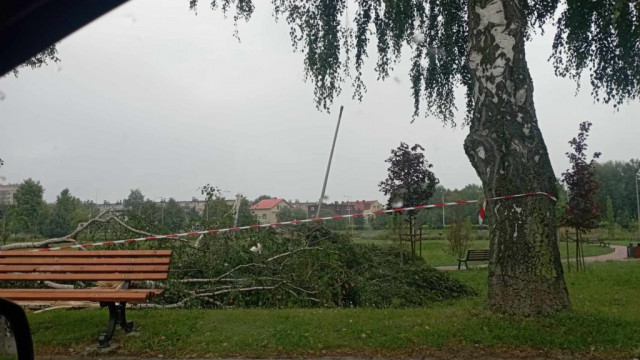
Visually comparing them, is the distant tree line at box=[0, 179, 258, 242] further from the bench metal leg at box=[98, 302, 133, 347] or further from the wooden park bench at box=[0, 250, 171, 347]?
the bench metal leg at box=[98, 302, 133, 347]

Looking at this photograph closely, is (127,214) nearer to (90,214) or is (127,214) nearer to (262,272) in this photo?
(90,214)

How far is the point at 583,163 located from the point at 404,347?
1306cm

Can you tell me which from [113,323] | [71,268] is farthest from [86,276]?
[113,323]

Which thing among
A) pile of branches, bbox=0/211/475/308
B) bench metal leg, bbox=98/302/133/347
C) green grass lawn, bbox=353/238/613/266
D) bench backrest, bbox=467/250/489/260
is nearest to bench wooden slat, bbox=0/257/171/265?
bench metal leg, bbox=98/302/133/347

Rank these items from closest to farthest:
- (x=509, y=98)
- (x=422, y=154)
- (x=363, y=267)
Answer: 1. (x=509, y=98)
2. (x=363, y=267)
3. (x=422, y=154)

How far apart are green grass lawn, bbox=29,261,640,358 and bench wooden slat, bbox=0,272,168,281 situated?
0.48 meters

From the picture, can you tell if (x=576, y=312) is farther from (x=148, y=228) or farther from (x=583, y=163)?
(x=583, y=163)

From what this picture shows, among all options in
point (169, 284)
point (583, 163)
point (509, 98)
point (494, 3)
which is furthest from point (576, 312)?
point (583, 163)

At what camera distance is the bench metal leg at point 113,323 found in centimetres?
496

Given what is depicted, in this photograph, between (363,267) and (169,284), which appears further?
(363,267)

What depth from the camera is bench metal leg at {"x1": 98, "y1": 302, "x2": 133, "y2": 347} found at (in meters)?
4.96

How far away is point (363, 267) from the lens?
9789 mm

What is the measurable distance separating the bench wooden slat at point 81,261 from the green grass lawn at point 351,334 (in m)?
0.64

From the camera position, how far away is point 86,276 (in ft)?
18.8
